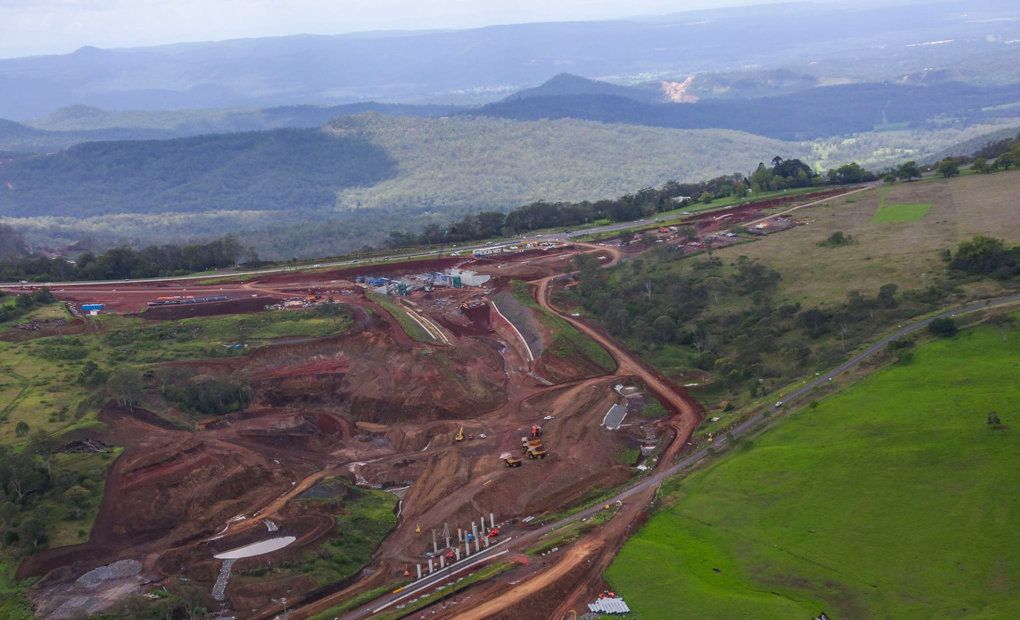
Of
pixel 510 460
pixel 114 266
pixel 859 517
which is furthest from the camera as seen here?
pixel 114 266

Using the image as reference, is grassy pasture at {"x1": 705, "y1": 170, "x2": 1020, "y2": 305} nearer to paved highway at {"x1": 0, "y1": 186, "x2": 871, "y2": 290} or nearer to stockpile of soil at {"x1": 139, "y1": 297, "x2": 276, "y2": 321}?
paved highway at {"x1": 0, "y1": 186, "x2": 871, "y2": 290}

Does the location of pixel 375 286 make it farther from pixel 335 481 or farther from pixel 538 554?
pixel 538 554

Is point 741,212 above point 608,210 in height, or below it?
below

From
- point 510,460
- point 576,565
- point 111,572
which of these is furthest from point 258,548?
point 510,460

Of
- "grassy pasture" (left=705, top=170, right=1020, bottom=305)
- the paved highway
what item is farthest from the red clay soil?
"grassy pasture" (left=705, top=170, right=1020, bottom=305)

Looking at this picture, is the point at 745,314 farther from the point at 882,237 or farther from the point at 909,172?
the point at 909,172

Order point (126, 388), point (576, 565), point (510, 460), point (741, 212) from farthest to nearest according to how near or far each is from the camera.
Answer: point (741, 212), point (126, 388), point (510, 460), point (576, 565)
